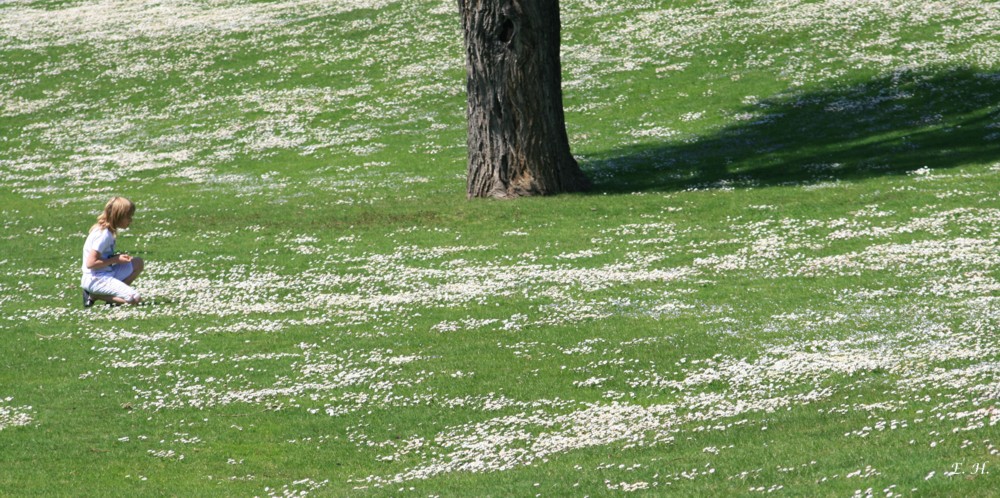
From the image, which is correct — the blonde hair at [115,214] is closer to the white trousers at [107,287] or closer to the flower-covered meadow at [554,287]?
the white trousers at [107,287]

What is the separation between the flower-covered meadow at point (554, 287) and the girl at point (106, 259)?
426 millimetres

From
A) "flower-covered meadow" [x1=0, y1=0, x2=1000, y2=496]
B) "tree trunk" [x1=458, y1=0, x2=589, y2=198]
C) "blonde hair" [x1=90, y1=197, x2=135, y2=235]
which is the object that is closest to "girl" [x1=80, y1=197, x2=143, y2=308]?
"blonde hair" [x1=90, y1=197, x2=135, y2=235]

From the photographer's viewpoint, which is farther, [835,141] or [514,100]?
[835,141]

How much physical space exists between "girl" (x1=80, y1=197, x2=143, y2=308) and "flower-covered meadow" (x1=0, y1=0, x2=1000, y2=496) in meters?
0.43

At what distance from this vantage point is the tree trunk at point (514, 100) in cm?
3153

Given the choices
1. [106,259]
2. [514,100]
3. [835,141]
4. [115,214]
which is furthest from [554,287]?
[835,141]

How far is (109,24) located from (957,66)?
52.5 metres

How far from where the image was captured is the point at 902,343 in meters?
14.5

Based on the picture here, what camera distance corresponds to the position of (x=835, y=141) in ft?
120

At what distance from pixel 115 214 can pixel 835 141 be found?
24.5 m

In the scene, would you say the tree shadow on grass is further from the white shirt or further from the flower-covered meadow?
the white shirt

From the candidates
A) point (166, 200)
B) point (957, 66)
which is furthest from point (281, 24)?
point (957, 66)

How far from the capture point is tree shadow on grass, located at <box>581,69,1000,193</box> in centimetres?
3234

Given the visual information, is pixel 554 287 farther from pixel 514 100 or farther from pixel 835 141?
pixel 835 141
